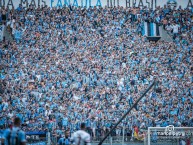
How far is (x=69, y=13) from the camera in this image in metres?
39.2

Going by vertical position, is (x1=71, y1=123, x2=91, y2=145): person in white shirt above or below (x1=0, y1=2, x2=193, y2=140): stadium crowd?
below

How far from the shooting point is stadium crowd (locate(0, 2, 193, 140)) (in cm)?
2877

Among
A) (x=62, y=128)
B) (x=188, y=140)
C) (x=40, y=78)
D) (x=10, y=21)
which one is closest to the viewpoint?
(x=188, y=140)

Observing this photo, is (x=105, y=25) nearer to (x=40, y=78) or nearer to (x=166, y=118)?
(x=40, y=78)

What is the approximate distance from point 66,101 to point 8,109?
3.98 meters

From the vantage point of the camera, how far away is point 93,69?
109 ft

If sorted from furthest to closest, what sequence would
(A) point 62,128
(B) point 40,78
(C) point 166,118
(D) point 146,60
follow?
1. (D) point 146,60
2. (B) point 40,78
3. (C) point 166,118
4. (A) point 62,128

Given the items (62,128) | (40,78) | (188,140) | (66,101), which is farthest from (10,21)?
(188,140)

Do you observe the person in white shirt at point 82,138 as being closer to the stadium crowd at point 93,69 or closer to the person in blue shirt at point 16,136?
the person in blue shirt at point 16,136

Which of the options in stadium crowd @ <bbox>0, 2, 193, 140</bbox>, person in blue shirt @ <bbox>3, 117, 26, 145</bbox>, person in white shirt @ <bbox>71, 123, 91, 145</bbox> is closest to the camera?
person in blue shirt @ <bbox>3, 117, 26, 145</bbox>

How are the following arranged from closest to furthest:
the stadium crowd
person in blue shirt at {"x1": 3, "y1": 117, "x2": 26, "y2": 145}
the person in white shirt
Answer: person in blue shirt at {"x1": 3, "y1": 117, "x2": 26, "y2": 145}, the person in white shirt, the stadium crowd

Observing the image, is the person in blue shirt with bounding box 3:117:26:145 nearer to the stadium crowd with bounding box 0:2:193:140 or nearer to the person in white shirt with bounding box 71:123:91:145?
the person in white shirt with bounding box 71:123:91:145

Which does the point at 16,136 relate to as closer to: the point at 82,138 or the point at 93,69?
the point at 82,138

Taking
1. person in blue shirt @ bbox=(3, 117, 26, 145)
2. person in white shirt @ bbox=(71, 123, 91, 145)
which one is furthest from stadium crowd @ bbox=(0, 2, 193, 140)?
person in blue shirt @ bbox=(3, 117, 26, 145)
